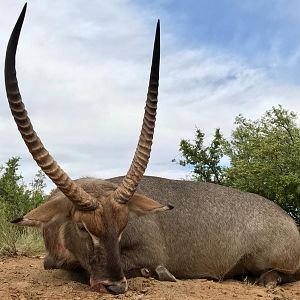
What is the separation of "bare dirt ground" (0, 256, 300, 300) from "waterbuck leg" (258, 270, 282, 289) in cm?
14

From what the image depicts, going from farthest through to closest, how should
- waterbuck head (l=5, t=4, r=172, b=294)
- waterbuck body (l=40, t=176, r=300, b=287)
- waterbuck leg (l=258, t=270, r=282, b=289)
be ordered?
waterbuck leg (l=258, t=270, r=282, b=289)
waterbuck body (l=40, t=176, r=300, b=287)
waterbuck head (l=5, t=4, r=172, b=294)

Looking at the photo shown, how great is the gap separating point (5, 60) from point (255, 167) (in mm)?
13501

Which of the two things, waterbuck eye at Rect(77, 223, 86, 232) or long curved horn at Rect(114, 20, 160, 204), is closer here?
waterbuck eye at Rect(77, 223, 86, 232)

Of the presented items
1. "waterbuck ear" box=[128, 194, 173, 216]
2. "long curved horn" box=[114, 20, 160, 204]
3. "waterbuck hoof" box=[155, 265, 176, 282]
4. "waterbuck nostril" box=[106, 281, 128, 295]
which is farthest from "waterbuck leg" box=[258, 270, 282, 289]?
"waterbuck nostril" box=[106, 281, 128, 295]

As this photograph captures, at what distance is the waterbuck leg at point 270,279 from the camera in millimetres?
9289

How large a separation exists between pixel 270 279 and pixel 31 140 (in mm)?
4375

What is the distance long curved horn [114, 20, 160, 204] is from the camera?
769 cm

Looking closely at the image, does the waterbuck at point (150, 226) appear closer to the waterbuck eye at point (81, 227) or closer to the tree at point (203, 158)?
the waterbuck eye at point (81, 227)

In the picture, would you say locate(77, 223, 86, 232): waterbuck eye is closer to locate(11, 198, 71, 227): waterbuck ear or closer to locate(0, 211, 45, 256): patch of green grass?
locate(11, 198, 71, 227): waterbuck ear

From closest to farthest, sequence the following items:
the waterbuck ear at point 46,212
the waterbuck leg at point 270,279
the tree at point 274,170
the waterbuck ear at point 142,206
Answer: the waterbuck ear at point 46,212 → the waterbuck ear at point 142,206 → the waterbuck leg at point 270,279 → the tree at point 274,170

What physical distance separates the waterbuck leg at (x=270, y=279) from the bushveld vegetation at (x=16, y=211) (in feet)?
16.6

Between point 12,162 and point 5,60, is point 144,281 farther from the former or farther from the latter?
point 12,162

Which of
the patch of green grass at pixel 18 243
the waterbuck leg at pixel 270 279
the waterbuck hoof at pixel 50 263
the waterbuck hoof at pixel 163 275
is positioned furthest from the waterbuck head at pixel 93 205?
the patch of green grass at pixel 18 243

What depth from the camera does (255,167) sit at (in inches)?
768
